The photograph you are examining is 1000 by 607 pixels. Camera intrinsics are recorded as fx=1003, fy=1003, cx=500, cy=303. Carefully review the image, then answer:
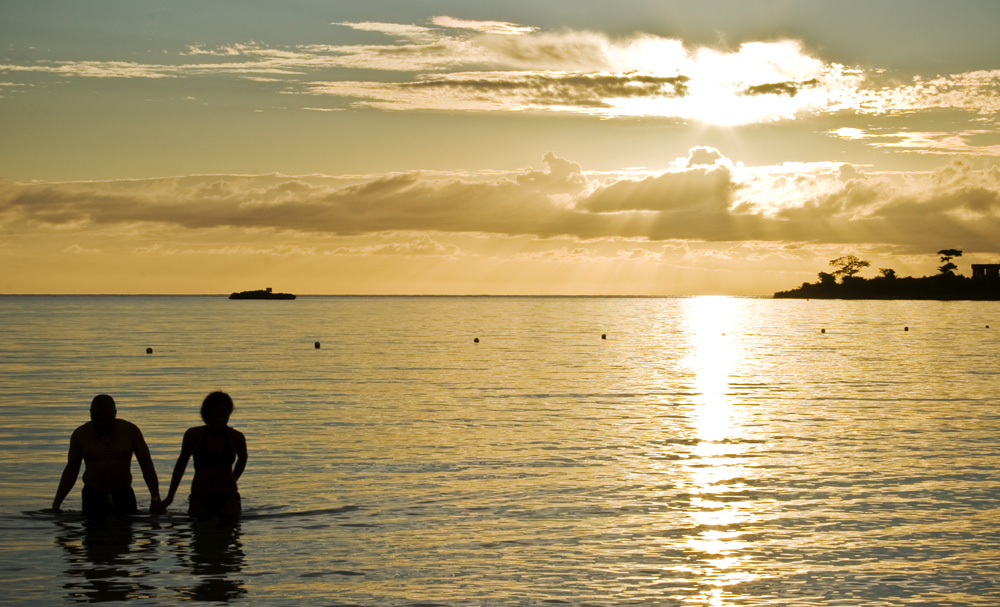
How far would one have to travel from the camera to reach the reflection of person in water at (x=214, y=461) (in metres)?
15.4

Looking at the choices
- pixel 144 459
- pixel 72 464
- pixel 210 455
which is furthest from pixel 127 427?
pixel 210 455

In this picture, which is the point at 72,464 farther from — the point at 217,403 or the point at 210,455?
the point at 217,403

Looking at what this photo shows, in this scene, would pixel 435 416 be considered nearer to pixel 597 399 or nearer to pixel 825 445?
pixel 597 399

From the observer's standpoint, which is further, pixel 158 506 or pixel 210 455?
pixel 158 506

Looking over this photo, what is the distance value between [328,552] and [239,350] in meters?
58.1

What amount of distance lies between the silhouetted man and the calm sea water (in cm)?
48

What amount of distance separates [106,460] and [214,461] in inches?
72.0

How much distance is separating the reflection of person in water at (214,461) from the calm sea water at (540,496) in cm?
52

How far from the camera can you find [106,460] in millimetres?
16219

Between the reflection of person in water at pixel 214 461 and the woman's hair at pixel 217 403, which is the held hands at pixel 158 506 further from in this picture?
the woman's hair at pixel 217 403

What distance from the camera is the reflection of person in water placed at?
15352 millimetres

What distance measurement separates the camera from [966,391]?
137 feet

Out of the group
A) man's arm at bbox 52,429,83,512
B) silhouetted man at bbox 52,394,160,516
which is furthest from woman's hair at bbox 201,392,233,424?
man's arm at bbox 52,429,83,512

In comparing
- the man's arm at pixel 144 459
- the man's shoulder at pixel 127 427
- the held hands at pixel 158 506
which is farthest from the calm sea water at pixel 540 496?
the man's shoulder at pixel 127 427
